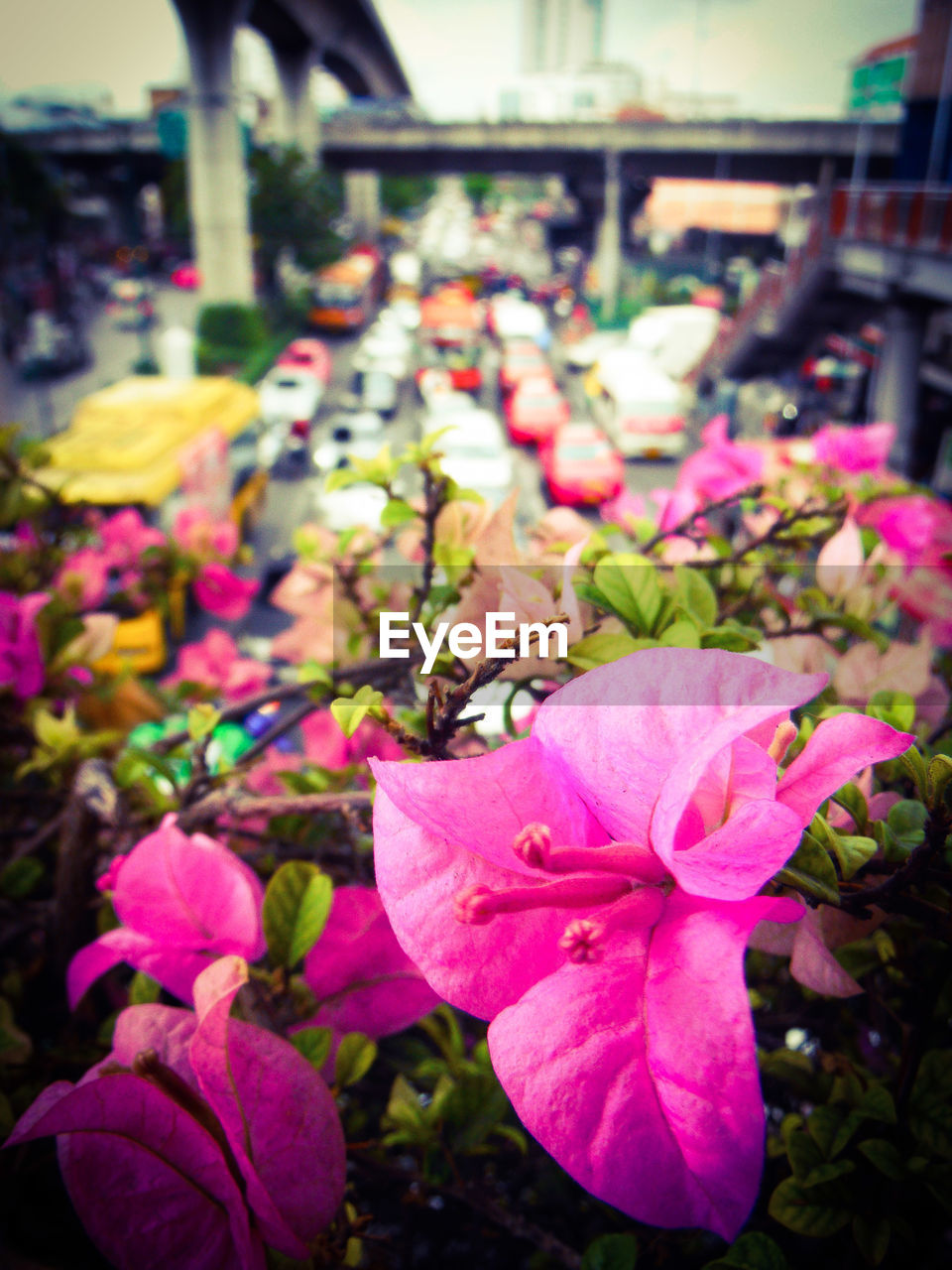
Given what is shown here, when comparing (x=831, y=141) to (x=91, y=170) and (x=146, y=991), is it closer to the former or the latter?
(x=146, y=991)

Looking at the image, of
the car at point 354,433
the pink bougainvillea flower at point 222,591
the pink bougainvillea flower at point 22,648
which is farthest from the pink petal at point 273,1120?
the car at point 354,433

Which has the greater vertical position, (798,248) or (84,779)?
(798,248)

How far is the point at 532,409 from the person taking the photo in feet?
52.2

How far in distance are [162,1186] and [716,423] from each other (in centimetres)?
195

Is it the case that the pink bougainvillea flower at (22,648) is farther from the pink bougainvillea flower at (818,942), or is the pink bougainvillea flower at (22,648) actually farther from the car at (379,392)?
the car at (379,392)

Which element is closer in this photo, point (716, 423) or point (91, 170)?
point (716, 423)

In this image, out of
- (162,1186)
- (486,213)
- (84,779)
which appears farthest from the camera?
(486,213)

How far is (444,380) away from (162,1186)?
18.4 m

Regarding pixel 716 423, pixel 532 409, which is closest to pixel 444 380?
pixel 532 409

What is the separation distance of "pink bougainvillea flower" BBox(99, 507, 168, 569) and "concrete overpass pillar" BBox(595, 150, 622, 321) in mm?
26136

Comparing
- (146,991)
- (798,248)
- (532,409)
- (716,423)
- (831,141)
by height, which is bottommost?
(532,409)

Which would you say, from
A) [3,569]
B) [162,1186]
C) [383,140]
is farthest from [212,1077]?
[383,140]

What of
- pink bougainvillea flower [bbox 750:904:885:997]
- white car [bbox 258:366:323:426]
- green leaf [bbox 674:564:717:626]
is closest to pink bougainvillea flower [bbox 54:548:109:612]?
green leaf [bbox 674:564:717:626]

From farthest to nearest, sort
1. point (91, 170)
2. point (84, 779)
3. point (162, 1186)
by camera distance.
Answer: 1. point (91, 170)
2. point (84, 779)
3. point (162, 1186)
